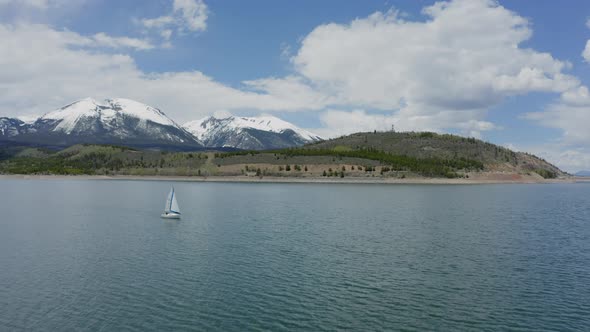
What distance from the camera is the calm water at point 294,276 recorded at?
1191 inches

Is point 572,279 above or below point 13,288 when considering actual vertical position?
above

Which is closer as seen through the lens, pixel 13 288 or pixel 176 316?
pixel 176 316

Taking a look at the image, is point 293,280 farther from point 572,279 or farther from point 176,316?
point 572,279

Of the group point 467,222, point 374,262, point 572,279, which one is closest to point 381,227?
point 467,222

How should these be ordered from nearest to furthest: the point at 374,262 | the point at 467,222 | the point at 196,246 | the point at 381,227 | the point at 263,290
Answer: the point at 263,290 → the point at 374,262 → the point at 196,246 → the point at 381,227 → the point at 467,222

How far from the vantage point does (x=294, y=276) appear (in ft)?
134

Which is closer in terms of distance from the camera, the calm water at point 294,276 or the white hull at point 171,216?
the calm water at point 294,276

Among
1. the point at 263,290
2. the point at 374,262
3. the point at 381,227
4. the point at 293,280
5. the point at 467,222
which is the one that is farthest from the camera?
the point at 467,222

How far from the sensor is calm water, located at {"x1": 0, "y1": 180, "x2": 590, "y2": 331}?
3026 centimetres

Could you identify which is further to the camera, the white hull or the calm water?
the white hull

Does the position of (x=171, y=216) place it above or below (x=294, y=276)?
above

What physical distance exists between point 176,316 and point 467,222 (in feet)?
202

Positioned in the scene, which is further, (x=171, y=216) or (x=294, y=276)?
(x=171, y=216)

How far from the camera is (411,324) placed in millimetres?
29172
